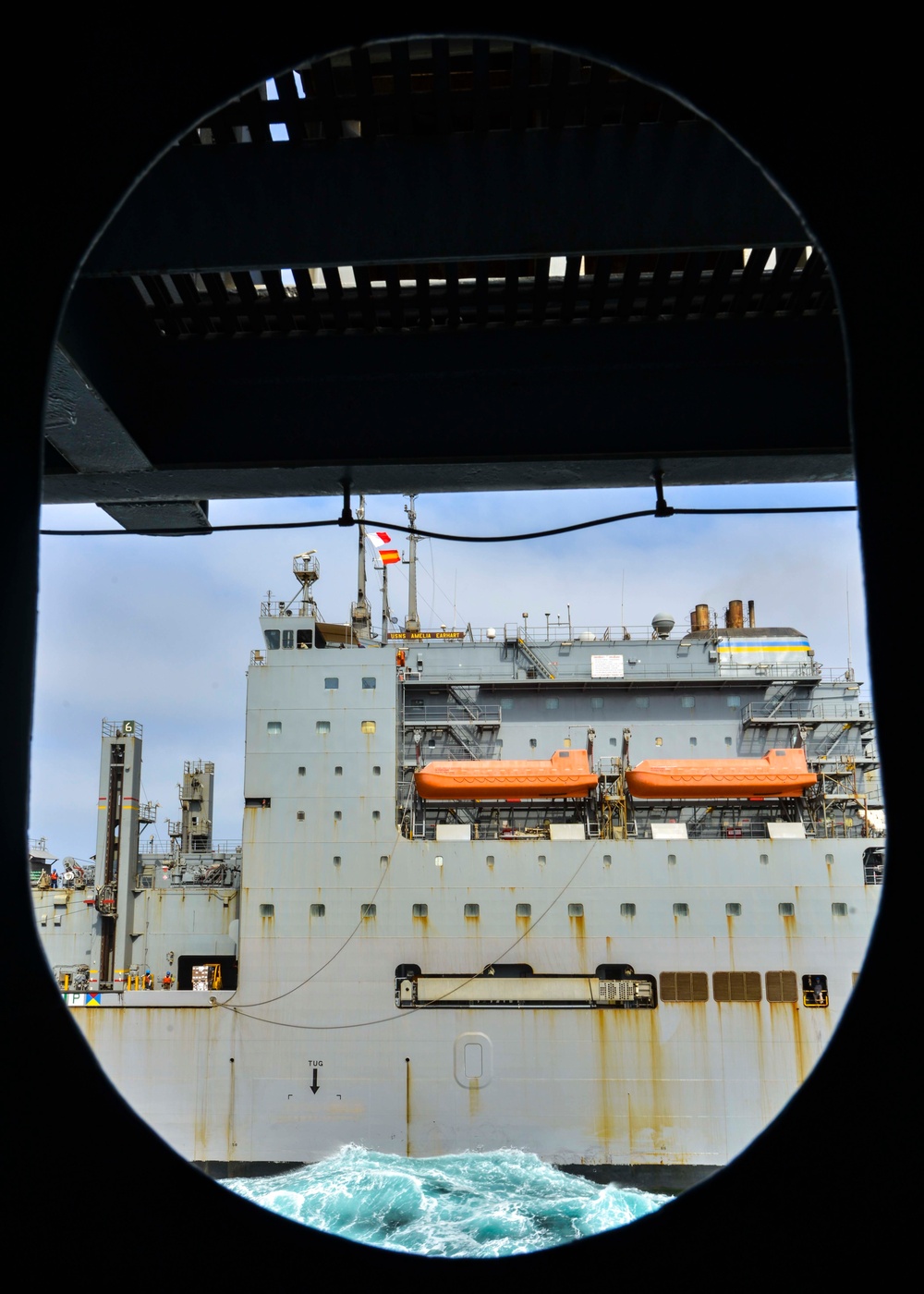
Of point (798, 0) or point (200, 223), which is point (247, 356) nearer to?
point (200, 223)

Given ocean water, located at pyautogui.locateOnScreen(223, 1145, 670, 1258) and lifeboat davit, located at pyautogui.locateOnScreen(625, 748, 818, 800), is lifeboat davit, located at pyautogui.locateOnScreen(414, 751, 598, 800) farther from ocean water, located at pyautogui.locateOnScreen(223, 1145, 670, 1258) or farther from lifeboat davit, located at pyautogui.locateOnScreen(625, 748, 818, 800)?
ocean water, located at pyautogui.locateOnScreen(223, 1145, 670, 1258)

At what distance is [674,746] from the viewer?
18.5 meters

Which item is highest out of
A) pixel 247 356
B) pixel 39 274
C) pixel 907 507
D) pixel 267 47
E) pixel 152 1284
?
pixel 247 356

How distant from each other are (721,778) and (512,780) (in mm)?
3636

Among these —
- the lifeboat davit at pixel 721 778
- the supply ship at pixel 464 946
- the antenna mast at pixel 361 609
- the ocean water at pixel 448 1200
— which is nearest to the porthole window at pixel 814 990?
the supply ship at pixel 464 946

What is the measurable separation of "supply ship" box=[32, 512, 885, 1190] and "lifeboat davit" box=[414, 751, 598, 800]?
0.05 meters

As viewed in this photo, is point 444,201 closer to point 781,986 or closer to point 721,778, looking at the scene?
point 721,778

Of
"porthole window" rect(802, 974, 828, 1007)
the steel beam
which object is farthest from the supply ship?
the steel beam

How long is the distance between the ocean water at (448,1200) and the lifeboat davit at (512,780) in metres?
5.50

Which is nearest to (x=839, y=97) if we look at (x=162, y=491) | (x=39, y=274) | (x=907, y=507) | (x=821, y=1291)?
(x=907, y=507)

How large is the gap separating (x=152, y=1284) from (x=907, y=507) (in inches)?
56.1

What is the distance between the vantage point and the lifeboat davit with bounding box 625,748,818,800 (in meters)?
16.4

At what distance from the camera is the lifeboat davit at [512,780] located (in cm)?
1630

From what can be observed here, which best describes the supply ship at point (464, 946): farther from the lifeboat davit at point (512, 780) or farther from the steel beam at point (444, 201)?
the steel beam at point (444, 201)
